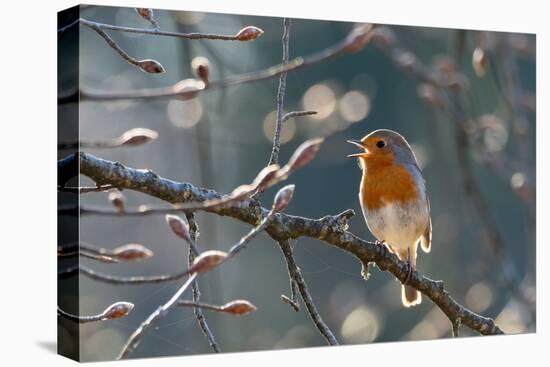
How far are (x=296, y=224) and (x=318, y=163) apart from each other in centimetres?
90

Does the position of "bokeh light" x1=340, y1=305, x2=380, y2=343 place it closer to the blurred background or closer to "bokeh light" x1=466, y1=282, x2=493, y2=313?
the blurred background

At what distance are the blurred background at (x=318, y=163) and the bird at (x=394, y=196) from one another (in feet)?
0.32

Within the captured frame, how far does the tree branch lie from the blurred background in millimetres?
114

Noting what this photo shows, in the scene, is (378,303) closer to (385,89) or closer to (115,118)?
(385,89)

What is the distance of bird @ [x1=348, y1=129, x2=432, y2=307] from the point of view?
5.18 metres

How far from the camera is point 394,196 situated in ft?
17.0

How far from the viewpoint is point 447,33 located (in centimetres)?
565

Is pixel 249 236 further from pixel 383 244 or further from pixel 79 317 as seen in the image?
pixel 383 244

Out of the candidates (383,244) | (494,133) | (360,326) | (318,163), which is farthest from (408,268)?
(494,133)

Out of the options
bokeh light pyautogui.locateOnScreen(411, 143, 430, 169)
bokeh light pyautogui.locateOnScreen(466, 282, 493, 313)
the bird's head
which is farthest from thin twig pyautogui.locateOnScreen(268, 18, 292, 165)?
bokeh light pyautogui.locateOnScreen(466, 282, 493, 313)

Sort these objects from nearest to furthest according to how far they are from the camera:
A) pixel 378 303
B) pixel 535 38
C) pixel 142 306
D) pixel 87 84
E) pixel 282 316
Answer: pixel 87 84, pixel 142 306, pixel 282 316, pixel 378 303, pixel 535 38

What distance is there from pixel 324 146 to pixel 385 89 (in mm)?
528

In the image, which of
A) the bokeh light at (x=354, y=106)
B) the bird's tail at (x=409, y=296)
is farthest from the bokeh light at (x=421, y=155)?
the bird's tail at (x=409, y=296)

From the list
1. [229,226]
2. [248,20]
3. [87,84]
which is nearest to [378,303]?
[229,226]
